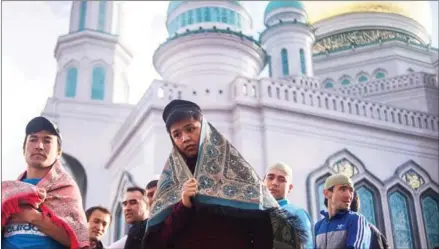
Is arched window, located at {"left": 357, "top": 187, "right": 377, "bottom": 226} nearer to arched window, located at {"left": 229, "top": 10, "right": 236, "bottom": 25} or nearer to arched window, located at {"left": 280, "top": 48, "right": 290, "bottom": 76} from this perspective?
arched window, located at {"left": 229, "top": 10, "right": 236, "bottom": 25}

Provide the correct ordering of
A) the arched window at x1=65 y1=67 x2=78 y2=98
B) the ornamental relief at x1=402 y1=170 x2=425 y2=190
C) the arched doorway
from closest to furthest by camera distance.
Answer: the ornamental relief at x1=402 y1=170 x2=425 y2=190, the arched doorway, the arched window at x1=65 y1=67 x2=78 y2=98

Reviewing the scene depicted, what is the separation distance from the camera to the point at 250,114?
10.5 meters

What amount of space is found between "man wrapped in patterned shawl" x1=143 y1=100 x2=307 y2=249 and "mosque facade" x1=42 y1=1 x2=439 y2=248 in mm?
7439

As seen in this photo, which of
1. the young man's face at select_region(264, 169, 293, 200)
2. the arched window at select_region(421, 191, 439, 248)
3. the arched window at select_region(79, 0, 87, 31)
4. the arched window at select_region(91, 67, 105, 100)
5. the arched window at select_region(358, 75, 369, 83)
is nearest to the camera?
the young man's face at select_region(264, 169, 293, 200)

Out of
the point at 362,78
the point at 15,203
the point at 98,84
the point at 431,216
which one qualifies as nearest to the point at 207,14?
the point at 98,84

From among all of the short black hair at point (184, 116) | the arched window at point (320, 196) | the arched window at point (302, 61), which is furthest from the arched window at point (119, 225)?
the short black hair at point (184, 116)

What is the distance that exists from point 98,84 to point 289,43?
19.0 feet

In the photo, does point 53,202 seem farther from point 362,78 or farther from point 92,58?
point 362,78

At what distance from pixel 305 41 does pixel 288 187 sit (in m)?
14.5

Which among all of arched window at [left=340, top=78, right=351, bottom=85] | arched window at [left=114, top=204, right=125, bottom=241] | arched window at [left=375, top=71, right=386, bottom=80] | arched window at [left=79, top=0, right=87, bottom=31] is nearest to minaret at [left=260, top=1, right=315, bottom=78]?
arched window at [left=340, top=78, right=351, bottom=85]

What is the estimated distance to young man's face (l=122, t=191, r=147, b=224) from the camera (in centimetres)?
415

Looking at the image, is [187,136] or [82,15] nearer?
[187,136]

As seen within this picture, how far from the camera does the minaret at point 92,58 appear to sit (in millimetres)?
16953

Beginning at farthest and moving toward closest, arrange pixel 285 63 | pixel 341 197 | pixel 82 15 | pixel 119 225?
1. pixel 82 15
2. pixel 285 63
3. pixel 119 225
4. pixel 341 197
